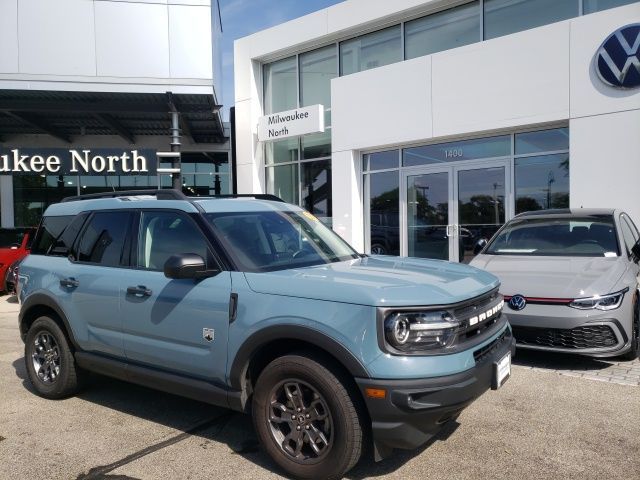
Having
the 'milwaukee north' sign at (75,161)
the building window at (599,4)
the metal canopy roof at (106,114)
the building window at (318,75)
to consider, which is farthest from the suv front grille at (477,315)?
the 'milwaukee north' sign at (75,161)

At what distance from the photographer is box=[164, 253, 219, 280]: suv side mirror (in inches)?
141

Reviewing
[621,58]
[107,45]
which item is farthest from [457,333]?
[107,45]

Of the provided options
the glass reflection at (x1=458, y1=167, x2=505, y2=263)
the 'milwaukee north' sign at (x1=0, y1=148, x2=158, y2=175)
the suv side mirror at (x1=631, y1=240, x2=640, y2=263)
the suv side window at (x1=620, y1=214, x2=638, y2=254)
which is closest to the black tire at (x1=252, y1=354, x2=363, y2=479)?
the suv side mirror at (x1=631, y1=240, x2=640, y2=263)

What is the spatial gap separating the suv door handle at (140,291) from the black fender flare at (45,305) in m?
0.97

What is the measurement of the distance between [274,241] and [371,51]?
10846 mm

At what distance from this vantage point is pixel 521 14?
440 inches

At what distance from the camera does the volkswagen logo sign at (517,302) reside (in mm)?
5414

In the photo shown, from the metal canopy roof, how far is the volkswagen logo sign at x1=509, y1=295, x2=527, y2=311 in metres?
11.7

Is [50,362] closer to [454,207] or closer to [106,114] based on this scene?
[454,207]

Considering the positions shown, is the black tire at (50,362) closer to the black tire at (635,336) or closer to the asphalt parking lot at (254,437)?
the asphalt parking lot at (254,437)

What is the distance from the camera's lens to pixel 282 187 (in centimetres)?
1608

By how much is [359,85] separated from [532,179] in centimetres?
468

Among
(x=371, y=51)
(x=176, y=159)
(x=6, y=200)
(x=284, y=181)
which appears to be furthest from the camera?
(x=6, y=200)

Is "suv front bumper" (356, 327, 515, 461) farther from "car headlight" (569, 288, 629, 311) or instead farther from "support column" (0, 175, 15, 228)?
"support column" (0, 175, 15, 228)
